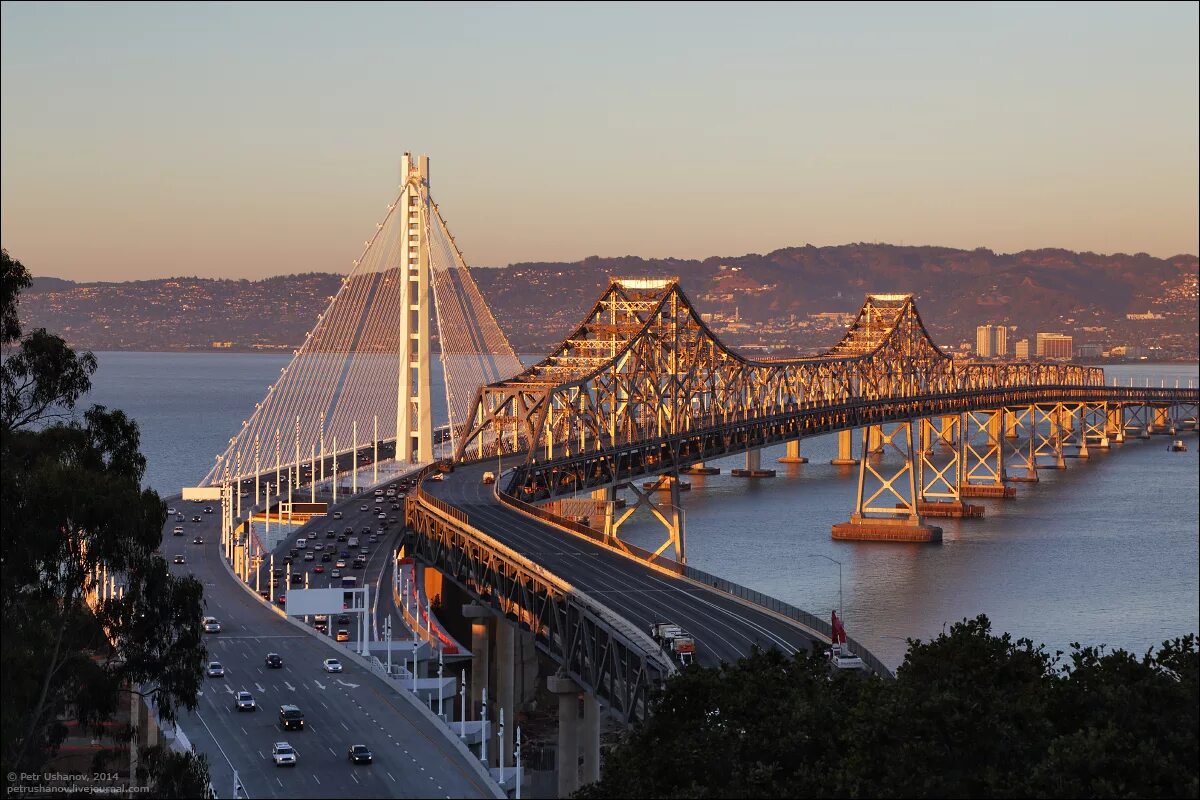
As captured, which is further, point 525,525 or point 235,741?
point 525,525

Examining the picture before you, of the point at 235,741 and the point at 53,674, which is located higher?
the point at 53,674

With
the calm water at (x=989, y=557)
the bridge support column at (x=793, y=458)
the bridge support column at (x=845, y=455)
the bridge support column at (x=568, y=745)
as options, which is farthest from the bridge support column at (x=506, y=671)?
the bridge support column at (x=845, y=455)

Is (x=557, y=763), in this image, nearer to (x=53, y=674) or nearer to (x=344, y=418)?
(x=53, y=674)

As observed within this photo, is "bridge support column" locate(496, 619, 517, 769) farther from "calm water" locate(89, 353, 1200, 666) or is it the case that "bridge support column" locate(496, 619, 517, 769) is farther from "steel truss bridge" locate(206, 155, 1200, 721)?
"calm water" locate(89, 353, 1200, 666)

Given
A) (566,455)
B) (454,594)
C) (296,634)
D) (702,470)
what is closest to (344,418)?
(702,470)

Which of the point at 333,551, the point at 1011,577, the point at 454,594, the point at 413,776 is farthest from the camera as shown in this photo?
the point at 1011,577

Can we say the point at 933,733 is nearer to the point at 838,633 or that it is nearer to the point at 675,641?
the point at 675,641

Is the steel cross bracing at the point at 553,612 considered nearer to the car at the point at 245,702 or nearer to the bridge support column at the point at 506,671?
the bridge support column at the point at 506,671
